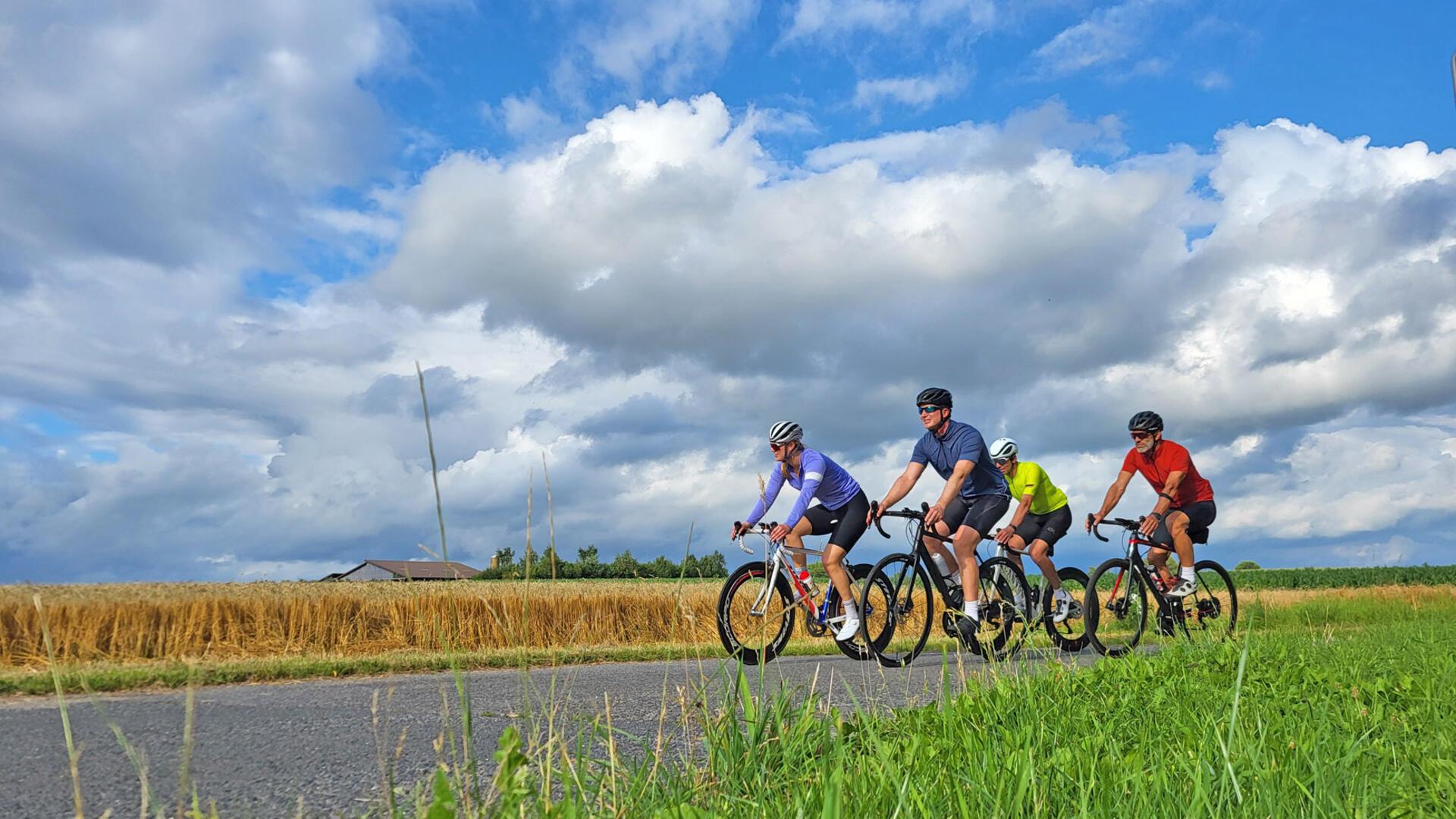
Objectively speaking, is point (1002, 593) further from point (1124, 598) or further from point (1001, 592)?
point (1124, 598)

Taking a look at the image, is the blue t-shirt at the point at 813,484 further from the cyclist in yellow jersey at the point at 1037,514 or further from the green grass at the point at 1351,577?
the green grass at the point at 1351,577

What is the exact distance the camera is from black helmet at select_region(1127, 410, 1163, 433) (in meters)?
10.8

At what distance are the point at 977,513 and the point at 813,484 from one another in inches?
65.3

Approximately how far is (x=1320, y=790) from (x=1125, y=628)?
28.3 feet

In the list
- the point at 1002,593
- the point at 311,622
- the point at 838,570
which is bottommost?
the point at 1002,593

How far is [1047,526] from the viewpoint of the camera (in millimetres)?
10570

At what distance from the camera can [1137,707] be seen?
4.88 meters

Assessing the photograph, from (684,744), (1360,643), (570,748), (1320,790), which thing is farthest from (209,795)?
(1360,643)

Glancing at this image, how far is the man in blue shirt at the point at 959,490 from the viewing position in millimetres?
8844

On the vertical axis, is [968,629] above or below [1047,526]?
below

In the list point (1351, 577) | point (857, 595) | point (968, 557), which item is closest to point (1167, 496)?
point (968, 557)

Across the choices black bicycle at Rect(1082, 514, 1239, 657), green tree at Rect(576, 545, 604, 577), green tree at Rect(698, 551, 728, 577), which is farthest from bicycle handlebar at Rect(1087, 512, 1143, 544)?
green tree at Rect(576, 545, 604, 577)

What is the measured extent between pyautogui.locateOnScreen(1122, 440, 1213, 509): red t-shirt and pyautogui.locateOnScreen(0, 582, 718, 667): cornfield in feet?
18.8

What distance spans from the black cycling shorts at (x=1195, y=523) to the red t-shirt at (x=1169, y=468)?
0.06 metres
